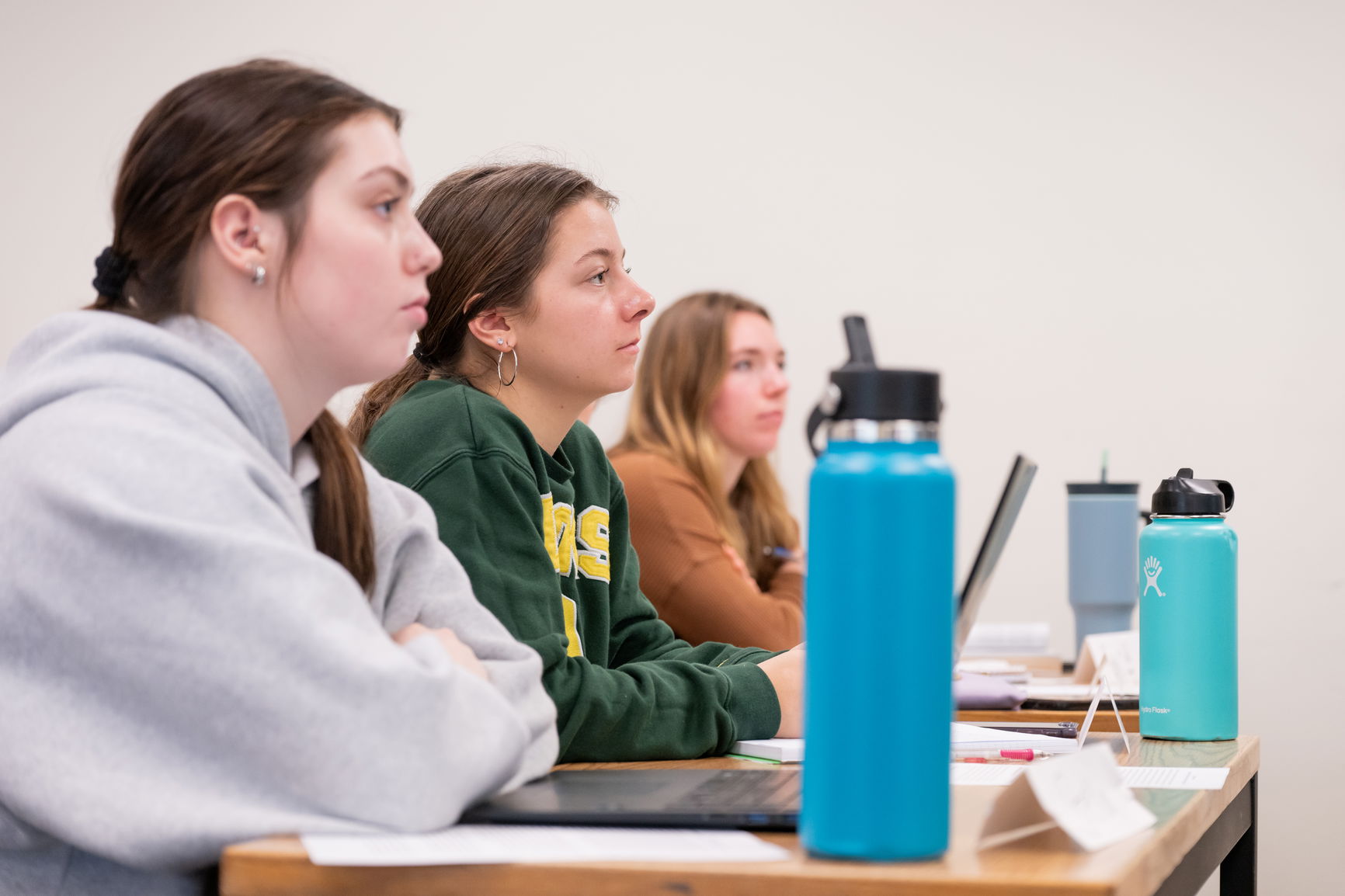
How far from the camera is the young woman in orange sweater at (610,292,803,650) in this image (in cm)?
215

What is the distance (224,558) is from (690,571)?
57.4 inches

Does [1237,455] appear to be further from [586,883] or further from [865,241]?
[586,883]

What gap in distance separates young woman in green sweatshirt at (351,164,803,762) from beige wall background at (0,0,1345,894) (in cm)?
172

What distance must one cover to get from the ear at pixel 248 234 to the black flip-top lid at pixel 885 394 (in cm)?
46

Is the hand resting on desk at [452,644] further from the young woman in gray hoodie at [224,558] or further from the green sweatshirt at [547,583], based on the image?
the green sweatshirt at [547,583]

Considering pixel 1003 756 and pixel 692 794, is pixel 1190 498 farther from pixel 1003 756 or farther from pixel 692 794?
pixel 692 794

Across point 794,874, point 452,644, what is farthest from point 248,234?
point 794,874

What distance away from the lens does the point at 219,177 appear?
0.93m

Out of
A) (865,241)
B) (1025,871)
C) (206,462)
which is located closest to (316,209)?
(206,462)

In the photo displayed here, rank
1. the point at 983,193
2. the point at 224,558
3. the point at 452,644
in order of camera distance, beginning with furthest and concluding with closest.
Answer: the point at 983,193 → the point at 452,644 → the point at 224,558

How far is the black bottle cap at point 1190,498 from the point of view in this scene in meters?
1.17

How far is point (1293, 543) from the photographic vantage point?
9.76ft

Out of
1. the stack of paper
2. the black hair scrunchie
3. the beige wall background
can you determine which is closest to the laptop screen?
the stack of paper

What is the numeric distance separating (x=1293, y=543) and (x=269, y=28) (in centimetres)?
270
